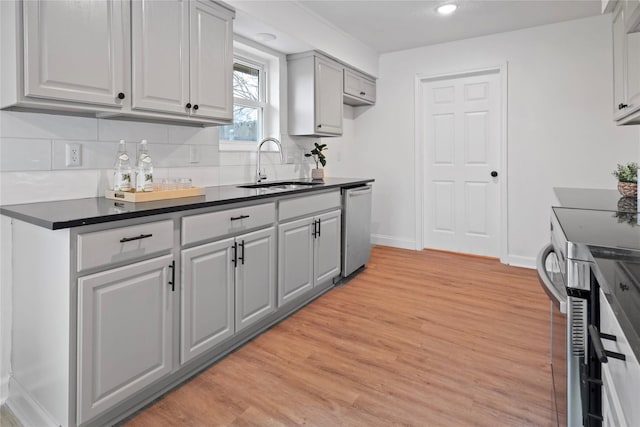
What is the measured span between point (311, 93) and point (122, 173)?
201 centimetres

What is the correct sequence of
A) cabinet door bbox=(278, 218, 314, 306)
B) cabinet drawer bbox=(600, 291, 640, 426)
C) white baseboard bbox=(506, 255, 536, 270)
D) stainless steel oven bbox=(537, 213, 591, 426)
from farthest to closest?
white baseboard bbox=(506, 255, 536, 270), cabinet door bbox=(278, 218, 314, 306), stainless steel oven bbox=(537, 213, 591, 426), cabinet drawer bbox=(600, 291, 640, 426)

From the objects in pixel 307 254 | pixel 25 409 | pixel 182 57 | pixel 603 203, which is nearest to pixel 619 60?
pixel 603 203

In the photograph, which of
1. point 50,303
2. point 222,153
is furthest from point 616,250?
point 222,153

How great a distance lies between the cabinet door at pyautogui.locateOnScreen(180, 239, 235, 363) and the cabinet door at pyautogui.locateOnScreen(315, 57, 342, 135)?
1.97 meters

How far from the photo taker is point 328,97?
3736 mm

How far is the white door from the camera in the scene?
4.20 m

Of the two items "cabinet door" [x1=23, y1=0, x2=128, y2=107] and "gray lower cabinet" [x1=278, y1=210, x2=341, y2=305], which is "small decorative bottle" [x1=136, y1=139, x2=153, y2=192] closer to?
"cabinet door" [x1=23, y1=0, x2=128, y2=107]

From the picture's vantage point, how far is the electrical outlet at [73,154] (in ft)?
6.36

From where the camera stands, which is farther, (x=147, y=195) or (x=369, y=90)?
(x=369, y=90)

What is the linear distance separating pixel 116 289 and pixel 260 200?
100cm

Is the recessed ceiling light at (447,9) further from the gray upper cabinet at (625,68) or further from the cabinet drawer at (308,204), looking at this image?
the cabinet drawer at (308,204)

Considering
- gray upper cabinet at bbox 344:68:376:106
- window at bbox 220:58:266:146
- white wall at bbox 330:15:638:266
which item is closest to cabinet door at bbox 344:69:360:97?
gray upper cabinet at bbox 344:68:376:106

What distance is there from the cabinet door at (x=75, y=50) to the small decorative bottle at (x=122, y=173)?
30cm

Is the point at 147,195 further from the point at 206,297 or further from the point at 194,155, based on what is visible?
the point at 194,155
